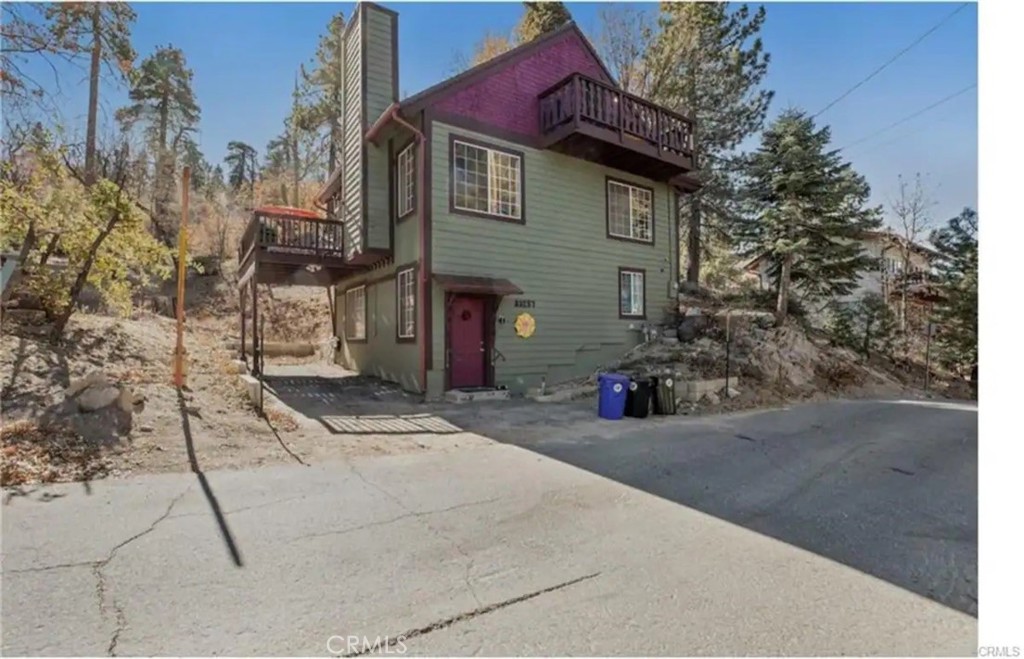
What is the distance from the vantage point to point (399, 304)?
478 inches

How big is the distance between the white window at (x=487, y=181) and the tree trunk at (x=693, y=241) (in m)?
11.2

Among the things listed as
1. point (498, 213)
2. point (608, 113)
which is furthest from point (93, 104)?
point (608, 113)

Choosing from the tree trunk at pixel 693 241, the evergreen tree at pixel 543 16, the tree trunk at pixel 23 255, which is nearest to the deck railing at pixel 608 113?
the tree trunk at pixel 693 241

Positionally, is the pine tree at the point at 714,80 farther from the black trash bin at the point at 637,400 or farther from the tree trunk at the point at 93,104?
the tree trunk at the point at 93,104

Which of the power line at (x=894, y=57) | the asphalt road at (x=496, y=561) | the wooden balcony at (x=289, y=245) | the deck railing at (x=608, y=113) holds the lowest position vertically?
the asphalt road at (x=496, y=561)

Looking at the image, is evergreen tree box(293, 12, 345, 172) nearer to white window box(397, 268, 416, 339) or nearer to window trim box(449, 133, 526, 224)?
window trim box(449, 133, 526, 224)

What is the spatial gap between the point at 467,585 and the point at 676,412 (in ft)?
24.3

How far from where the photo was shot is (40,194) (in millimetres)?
8656

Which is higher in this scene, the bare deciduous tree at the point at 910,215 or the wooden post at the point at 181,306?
the bare deciduous tree at the point at 910,215

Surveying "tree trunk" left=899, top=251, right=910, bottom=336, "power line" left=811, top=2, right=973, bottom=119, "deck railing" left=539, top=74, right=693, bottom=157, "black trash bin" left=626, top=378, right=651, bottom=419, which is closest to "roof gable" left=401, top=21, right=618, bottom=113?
"deck railing" left=539, top=74, right=693, bottom=157

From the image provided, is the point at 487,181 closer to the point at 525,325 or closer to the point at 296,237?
the point at 525,325

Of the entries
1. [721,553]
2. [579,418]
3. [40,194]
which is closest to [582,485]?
[721,553]

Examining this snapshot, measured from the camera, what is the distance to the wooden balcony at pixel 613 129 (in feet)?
39.3

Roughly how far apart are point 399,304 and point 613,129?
6.61m
